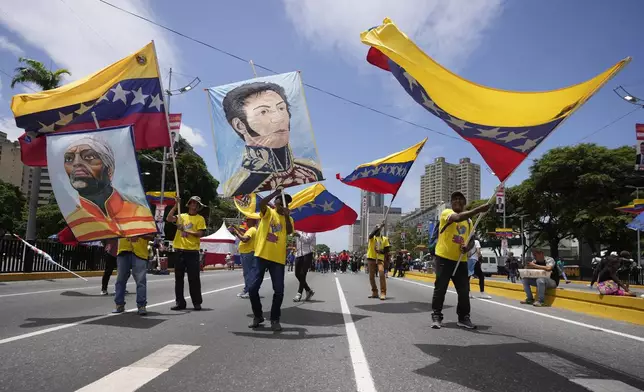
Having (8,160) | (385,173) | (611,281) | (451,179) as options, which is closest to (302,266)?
(385,173)

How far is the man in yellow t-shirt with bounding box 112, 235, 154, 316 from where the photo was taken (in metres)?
7.25

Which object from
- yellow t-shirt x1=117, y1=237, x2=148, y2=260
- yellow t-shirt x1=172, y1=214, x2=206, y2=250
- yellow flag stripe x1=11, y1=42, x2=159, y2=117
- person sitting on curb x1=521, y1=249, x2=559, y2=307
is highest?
yellow flag stripe x1=11, y1=42, x2=159, y2=117

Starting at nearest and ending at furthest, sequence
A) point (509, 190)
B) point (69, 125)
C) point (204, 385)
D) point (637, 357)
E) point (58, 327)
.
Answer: point (204, 385) < point (637, 357) < point (58, 327) < point (69, 125) < point (509, 190)

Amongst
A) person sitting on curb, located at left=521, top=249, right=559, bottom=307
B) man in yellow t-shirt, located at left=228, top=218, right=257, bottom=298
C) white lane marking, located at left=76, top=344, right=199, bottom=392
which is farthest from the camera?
person sitting on curb, located at left=521, top=249, right=559, bottom=307

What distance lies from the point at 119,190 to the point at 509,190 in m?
53.2

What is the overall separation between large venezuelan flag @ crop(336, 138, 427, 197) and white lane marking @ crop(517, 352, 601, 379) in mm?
6242

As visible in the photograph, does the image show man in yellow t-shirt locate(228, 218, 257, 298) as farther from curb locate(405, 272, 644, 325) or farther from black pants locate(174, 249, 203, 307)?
curb locate(405, 272, 644, 325)

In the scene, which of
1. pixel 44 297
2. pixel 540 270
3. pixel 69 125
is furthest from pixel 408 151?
pixel 44 297

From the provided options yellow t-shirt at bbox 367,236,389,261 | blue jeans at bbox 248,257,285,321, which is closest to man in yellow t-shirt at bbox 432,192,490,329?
blue jeans at bbox 248,257,285,321

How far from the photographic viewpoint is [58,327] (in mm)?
5887

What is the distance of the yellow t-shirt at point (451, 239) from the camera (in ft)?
21.5

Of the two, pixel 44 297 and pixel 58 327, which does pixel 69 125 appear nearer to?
pixel 58 327

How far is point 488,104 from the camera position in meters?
5.85

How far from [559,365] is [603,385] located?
2.39ft
